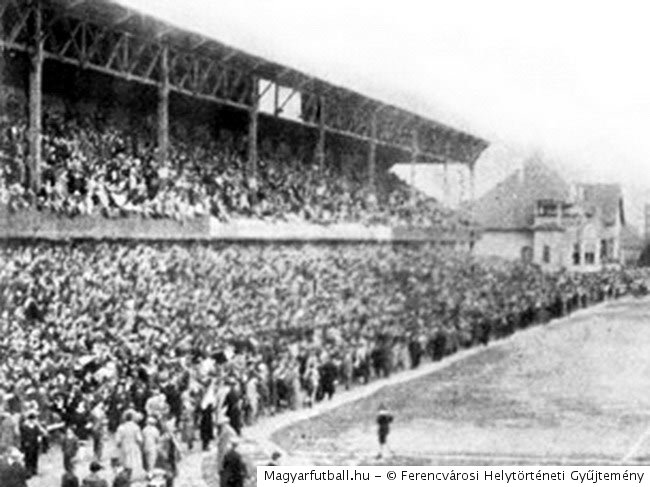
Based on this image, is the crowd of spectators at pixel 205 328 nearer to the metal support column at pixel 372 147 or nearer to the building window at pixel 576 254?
the metal support column at pixel 372 147

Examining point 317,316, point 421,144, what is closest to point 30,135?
point 317,316

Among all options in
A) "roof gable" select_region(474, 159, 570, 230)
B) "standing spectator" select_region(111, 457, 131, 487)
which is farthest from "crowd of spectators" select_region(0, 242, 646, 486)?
"roof gable" select_region(474, 159, 570, 230)

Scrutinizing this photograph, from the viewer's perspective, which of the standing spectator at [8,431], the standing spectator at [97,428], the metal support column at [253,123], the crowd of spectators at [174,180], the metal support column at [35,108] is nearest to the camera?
the standing spectator at [8,431]

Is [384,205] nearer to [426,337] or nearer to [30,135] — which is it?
[426,337]

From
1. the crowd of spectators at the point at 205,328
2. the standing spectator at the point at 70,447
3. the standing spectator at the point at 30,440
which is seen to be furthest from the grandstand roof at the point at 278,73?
the standing spectator at the point at 70,447

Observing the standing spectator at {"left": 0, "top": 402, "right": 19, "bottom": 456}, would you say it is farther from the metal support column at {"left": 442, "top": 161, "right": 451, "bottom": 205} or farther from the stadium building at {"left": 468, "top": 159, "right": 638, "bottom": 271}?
the stadium building at {"left": 468, "top": 159, "right": 638, "bottom": 271}
